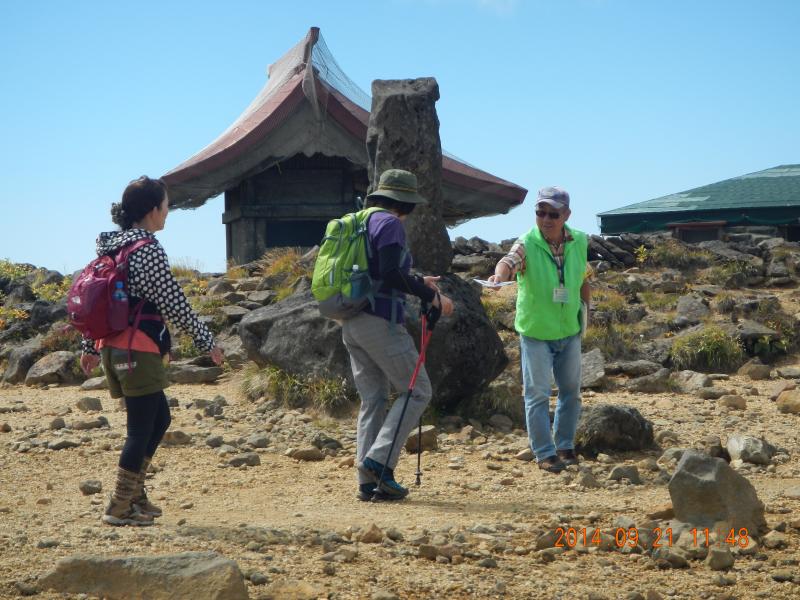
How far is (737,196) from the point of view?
24312mm

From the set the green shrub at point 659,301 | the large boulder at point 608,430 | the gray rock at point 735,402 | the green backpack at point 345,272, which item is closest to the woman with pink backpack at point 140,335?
the green backpack at point 345,272

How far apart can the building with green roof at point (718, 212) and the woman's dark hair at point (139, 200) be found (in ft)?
63.4

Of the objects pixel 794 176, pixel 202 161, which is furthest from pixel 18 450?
pixel 794 176

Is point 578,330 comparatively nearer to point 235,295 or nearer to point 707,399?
point 707,399

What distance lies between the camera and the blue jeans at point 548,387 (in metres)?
6.95

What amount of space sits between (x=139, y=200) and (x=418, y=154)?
16.1 ft

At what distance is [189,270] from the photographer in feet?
58.1

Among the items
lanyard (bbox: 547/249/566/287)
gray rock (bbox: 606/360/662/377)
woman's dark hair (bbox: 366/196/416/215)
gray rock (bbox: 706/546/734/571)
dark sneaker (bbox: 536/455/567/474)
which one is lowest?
gray rock (bbox: 706/546/734/571)

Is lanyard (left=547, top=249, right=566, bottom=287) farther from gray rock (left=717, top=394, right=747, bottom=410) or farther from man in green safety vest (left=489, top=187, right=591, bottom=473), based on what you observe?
gray rock (left=717, top=394, right=747, bottom=410)

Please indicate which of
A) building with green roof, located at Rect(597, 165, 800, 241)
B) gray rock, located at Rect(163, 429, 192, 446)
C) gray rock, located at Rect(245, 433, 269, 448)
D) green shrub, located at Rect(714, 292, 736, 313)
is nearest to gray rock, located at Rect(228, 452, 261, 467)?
gray rock, located at Rect(245, 433, 269, 448)

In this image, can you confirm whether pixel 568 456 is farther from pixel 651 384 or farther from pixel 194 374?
pixel 194 374

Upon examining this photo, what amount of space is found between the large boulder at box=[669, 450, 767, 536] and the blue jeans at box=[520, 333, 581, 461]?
1621 millimetres

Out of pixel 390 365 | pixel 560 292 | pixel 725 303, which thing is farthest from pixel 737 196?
pixel 390 365

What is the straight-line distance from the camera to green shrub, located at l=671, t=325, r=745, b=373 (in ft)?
41.2
